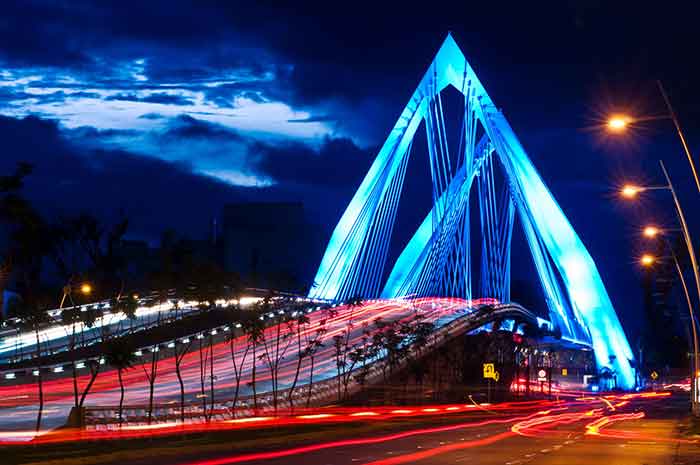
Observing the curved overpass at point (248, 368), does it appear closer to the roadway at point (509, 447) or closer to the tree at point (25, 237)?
the tree at point (25, 237)

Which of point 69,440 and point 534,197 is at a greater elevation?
point 534,197

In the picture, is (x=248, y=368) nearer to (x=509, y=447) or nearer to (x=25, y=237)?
(x=25, y=237)

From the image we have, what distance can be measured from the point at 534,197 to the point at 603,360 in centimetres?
2030

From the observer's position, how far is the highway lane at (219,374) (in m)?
59.9

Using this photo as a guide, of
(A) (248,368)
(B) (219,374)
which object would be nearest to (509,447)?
(B) (219,374)

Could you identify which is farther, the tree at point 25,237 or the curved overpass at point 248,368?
the curved overpass at point 248,368

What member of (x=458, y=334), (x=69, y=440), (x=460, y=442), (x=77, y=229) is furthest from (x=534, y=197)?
(x=69, y=440)

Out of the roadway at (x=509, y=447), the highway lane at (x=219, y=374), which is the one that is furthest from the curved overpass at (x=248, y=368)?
the roadway at (x=509, y=447)

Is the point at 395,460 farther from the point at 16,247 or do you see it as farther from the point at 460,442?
the point at 16,247

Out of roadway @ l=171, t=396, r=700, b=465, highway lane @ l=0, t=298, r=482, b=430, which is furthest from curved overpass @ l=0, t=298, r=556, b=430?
roadway @ l=171, t=396, r=700, b=465

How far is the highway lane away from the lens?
197ft

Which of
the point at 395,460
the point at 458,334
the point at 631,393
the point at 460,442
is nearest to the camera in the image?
the point at 395,460

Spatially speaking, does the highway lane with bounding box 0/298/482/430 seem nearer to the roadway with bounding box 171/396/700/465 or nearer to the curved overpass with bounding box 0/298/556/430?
the curved overpass with bounding box 0/298/556/430

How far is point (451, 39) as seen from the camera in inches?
4094
